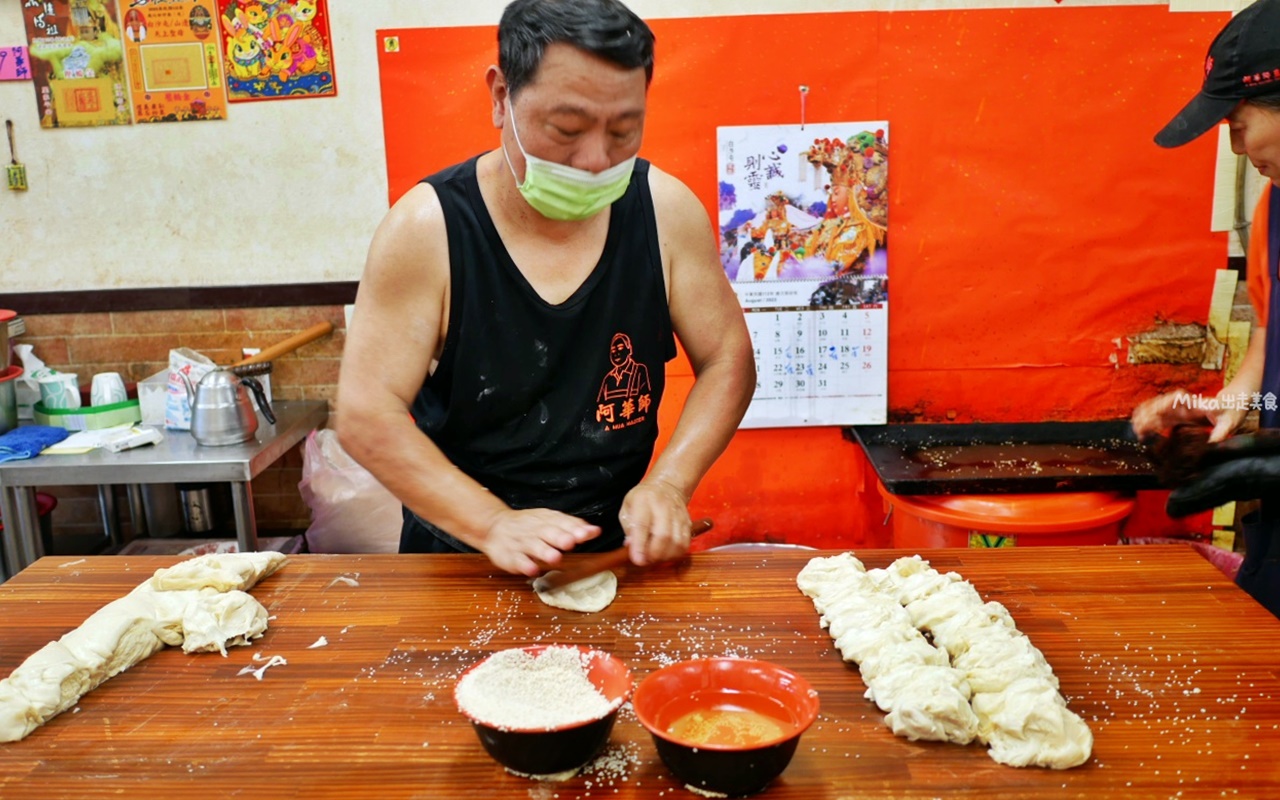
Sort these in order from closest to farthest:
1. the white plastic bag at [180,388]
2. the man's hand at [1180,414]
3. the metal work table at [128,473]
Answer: the man's hand at [1180,414], the metal work table at [128,473], the white plastic bag at [180,388]

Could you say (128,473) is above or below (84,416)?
below

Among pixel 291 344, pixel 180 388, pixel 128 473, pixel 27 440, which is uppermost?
pixel 291 344

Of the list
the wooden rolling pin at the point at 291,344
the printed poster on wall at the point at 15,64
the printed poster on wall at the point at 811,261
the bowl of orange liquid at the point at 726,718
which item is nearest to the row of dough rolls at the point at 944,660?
the bowl of orange liquid at the point at 726,718

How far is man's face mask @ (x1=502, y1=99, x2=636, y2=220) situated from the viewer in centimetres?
197

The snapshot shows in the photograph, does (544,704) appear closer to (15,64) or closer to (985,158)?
(985,158)

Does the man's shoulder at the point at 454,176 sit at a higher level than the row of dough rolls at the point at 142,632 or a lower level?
higher

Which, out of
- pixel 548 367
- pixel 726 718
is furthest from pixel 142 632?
pixel 726 718

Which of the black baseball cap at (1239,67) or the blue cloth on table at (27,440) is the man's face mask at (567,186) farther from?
the blue cloth on table at (27,440)

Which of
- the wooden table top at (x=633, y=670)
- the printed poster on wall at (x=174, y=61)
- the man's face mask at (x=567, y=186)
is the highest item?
the printed poster on wall at (x=174, y=61)

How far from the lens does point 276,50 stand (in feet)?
12.5

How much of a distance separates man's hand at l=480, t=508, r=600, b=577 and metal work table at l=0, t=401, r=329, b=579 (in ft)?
6.00

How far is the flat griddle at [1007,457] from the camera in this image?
315 cm

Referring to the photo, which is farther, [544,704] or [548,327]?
[548,327]

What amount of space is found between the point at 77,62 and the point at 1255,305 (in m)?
4.31
